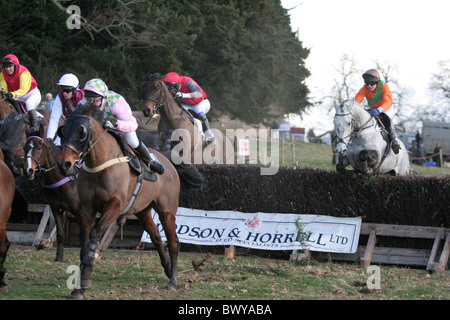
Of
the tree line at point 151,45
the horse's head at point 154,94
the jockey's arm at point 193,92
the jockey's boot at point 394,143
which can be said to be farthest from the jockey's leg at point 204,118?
the tree line at point 151,45

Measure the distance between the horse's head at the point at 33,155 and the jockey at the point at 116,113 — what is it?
57.9 inches

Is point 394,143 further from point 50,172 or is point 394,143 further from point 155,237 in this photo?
point 50,172

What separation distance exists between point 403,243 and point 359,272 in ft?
4.48

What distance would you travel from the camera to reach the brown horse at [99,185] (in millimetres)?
5668

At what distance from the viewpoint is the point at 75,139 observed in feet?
18.5

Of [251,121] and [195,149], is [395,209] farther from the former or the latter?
[251,121]

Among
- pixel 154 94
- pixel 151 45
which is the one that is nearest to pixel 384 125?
pixel 154 94

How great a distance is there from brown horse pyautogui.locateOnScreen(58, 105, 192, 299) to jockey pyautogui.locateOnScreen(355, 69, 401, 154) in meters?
4.52

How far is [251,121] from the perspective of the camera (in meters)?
31.8

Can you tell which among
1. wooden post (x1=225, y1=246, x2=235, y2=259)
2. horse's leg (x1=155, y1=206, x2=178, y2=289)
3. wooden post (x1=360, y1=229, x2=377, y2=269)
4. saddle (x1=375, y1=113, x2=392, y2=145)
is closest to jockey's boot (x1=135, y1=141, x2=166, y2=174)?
horse's leg (x1=155, y1=206, x2=178, y2=289)

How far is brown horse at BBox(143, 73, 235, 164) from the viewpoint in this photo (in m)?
10.7

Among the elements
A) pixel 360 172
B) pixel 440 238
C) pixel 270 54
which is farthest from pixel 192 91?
pixel 270 54

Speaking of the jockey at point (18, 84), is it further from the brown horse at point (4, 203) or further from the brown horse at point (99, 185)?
the brown horse at point (99, 185)

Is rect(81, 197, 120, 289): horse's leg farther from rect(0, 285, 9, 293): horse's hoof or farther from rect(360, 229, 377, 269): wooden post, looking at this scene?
rect(360, 229, 377, 269): wooden post
